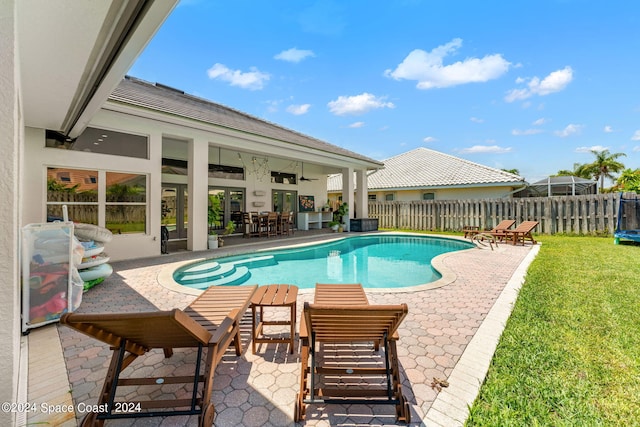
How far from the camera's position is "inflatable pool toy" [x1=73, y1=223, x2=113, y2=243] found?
507 centimetres

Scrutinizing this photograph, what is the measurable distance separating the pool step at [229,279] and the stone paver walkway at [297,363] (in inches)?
40.3

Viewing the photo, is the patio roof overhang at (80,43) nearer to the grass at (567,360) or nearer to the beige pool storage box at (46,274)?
the beige pool storage box at (46,274)

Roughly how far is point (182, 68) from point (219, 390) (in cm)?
1144

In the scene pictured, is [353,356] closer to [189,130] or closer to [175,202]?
[189,130]

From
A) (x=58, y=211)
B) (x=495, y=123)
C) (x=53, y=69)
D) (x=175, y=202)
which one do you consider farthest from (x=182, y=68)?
(x=495, y=123)

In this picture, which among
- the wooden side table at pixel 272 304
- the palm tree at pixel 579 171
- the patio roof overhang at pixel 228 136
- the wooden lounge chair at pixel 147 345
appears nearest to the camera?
the wooden lounge chair at pixel 147 345

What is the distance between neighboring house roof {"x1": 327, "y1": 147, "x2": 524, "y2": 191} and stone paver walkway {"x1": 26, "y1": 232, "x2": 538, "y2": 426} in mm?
13327

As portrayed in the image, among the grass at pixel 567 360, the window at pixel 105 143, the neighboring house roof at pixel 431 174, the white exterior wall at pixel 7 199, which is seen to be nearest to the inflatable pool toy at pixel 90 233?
the window at pixel 105 143

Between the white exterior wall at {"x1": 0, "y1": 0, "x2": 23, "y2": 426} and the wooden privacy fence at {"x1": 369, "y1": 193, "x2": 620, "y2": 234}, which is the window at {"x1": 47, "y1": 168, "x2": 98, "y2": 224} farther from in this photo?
the wooden privacy fence at {"x1": 369, "y1": 193, "x2": 620, "y2": 234}

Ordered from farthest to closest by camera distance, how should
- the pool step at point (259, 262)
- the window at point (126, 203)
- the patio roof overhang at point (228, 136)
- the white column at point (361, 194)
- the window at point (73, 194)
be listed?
the white column at point (361, 194) < the pool step at point (259, 262) < the window at point (126, 203) < the patio roof overhang at point (228, 136) < the window at point (73, 194)

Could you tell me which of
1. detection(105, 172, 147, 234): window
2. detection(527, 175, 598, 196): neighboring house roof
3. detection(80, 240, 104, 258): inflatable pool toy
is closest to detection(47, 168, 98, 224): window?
detection(105, 172, 147, 234): window

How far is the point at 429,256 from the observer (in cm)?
957

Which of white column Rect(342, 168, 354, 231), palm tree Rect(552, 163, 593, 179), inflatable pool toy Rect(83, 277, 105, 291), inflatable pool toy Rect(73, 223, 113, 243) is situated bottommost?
inflatable pool toy Rect(83, 277, 105, 291)

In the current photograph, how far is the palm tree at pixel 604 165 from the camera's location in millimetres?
33219
